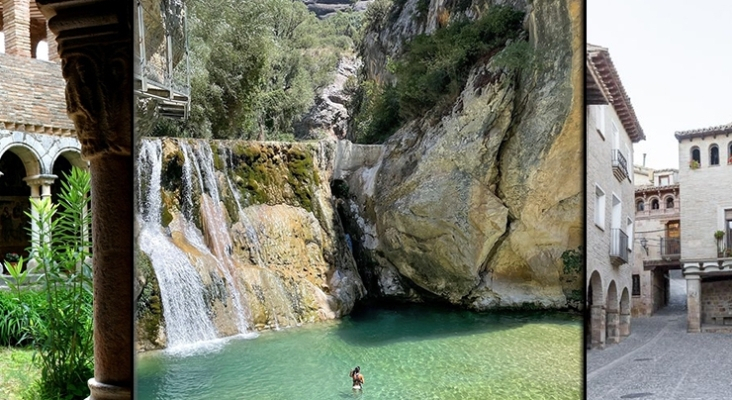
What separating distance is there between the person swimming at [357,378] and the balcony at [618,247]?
966mm

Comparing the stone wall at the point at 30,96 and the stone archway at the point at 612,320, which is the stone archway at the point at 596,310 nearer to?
the stone archway at the point at 612,320

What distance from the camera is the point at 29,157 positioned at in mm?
7035

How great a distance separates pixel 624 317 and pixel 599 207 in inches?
29.1

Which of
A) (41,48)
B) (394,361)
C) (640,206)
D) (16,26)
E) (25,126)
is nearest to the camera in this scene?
(394,361)

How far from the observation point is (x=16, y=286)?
10.7 feet

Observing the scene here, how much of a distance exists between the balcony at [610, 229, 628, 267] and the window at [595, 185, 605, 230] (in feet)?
0.39

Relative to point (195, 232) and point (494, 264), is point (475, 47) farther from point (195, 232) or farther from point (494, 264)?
point (195, 232)

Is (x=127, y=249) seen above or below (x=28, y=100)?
below

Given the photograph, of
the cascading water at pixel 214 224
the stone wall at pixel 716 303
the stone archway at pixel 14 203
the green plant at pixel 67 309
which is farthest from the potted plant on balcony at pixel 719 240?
the stone archway at pixel 14 203

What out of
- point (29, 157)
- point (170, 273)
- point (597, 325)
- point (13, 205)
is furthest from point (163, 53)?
point (13, 205)

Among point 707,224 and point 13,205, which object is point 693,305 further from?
point 13,205

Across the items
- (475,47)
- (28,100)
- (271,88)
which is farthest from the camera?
(28,100)

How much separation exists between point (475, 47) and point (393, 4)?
333 millimetres

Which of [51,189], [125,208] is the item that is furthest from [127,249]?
[51,189]
